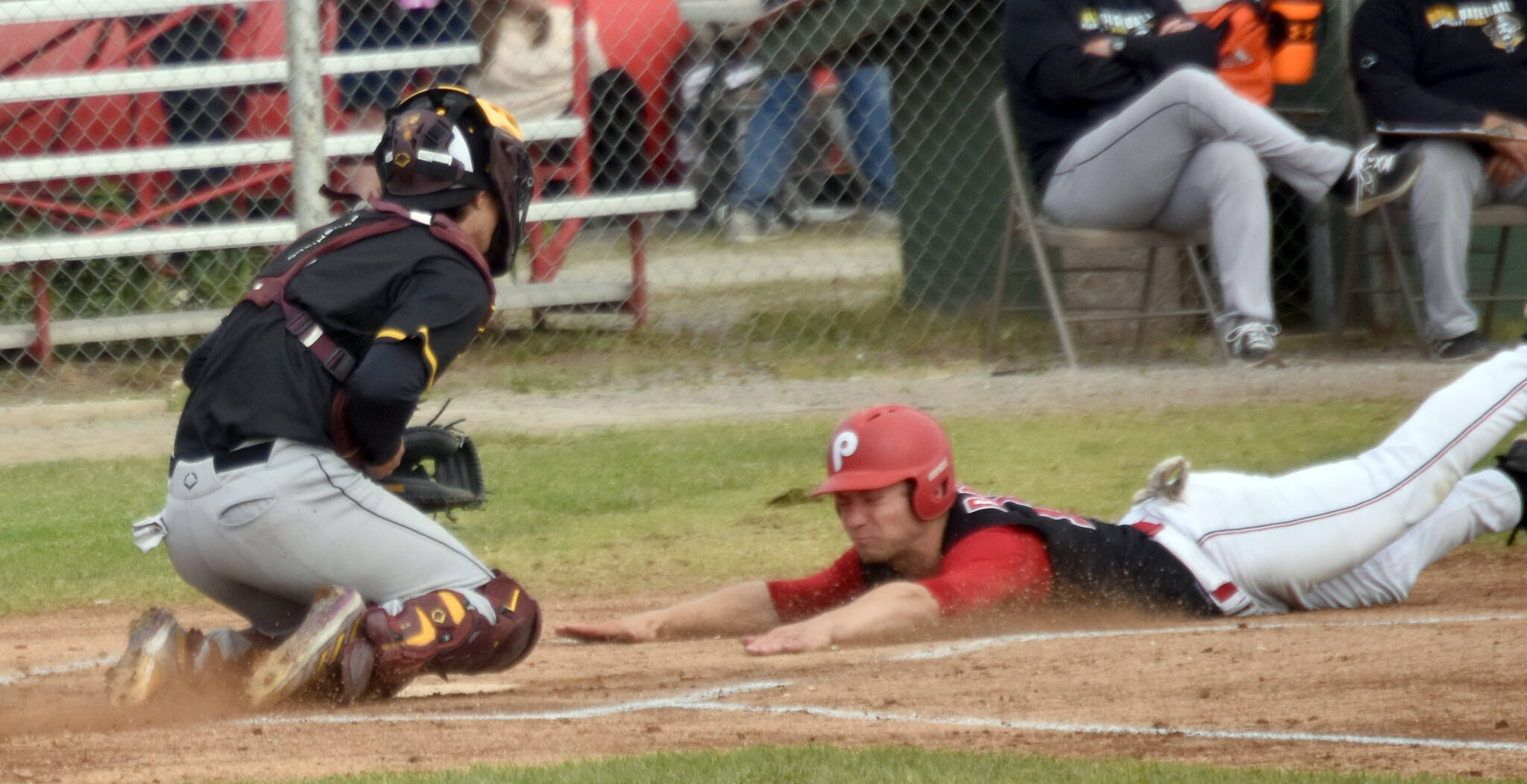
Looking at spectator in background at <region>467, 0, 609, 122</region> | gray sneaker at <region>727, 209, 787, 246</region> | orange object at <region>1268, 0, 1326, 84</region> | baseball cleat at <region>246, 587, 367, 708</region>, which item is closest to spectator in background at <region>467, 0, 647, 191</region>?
spectator in background at <region>467, 0, 609, 122</region>

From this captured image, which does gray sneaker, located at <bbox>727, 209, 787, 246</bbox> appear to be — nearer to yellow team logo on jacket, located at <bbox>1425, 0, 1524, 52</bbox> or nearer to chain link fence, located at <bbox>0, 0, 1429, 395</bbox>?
chain link fence, located at <bbox>0, 0, 1429, 395</bbox>

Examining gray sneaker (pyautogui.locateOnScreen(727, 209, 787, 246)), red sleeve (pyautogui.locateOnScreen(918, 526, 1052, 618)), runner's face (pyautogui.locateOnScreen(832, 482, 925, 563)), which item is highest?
runner's face (pyautogui.locateOnScreen(832, 482, 925, 563))

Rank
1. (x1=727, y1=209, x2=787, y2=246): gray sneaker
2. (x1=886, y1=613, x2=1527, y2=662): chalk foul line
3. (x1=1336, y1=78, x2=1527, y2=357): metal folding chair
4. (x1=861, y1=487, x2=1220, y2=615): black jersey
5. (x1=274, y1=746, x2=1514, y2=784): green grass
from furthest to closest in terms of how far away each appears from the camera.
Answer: (x1=727, y1=209, x2=787, y2=246): gray sneaker < (x1=1336, y1=78, x2=1527, y2=357): metal folding chair < (x1=861, y1=487, x2=1220, y2=615): black jersey < (x1=886, y1=613, x2=1527, y2=662): chalk foul line < (x1=274, y1=746, x2=1514, y2=784): green grass

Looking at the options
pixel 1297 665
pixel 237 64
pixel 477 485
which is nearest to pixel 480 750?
pixel 477 485

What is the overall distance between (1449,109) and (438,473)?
5.31 meters

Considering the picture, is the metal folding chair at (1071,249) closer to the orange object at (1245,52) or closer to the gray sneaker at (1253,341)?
the gray sneaker at (1253,341)

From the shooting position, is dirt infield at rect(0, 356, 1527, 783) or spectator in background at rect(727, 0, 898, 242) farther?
spectator in background at rect(727, 0, 898, 242)

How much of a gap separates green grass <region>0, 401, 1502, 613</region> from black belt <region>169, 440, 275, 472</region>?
1.95 meters

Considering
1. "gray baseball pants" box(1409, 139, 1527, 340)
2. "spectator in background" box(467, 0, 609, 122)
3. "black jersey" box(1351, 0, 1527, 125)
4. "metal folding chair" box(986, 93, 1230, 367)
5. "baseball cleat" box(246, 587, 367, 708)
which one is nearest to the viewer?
"baseball cleat" box(246, 587, 367, 708)

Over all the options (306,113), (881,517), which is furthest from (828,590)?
(306,113)

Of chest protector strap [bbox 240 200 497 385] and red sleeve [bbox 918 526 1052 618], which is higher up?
chest protector strap [bbox 240 200 497 385]

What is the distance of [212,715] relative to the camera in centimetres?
399

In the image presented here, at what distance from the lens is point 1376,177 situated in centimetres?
746

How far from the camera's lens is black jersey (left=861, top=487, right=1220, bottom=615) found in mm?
4664
